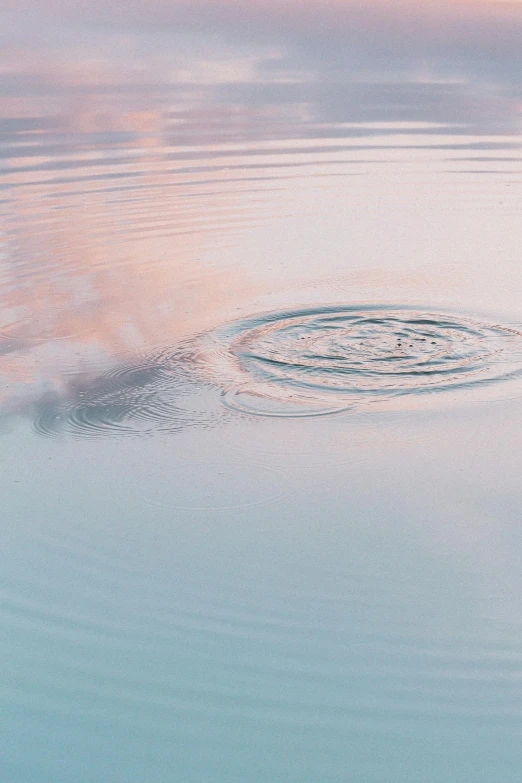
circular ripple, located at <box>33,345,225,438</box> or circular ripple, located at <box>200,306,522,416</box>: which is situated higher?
circular ripple, located at <box>200,306,522,416</box>

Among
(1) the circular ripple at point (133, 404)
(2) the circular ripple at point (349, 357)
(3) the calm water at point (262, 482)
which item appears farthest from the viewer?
(2) the circular ripple at point (349, 357)

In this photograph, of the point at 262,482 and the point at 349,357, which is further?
the point at 349,357

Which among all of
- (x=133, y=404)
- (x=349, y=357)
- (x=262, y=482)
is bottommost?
(x=262, y=482)

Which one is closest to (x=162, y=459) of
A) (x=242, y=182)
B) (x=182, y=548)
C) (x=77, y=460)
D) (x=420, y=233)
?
(x=77, y=460)

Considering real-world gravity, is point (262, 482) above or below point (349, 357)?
below

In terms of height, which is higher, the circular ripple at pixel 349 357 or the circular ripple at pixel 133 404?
the circular ripple at pixel 349 357
